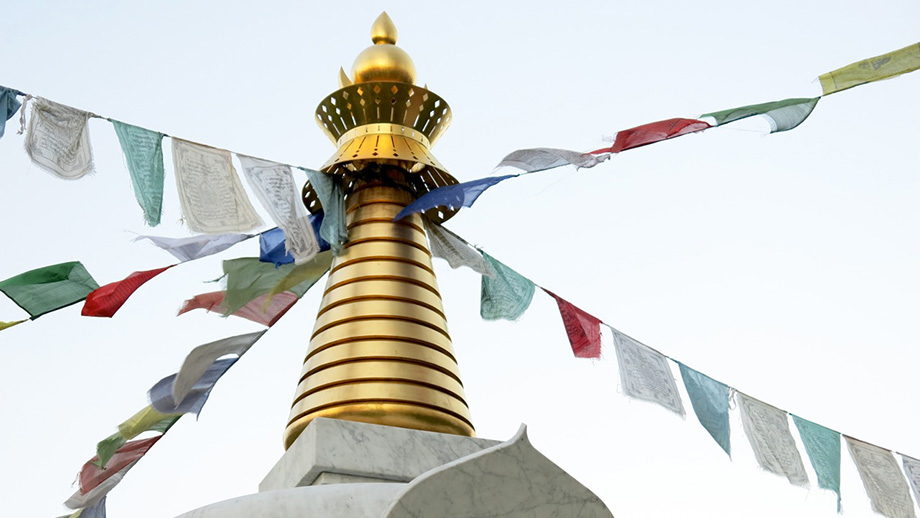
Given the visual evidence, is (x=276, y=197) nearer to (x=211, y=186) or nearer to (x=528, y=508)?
(x=211, y=186)

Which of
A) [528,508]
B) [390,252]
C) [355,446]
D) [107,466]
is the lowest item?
[528,508]

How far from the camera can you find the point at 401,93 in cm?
646

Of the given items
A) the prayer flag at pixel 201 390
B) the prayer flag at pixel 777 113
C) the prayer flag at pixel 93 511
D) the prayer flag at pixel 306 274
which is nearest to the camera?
the prayer flag at pixel 777 113

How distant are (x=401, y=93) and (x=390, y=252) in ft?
3.56

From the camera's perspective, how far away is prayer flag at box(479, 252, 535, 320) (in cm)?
660

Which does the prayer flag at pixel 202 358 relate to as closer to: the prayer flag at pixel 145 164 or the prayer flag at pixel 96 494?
the prayer flag at pixel 145 164

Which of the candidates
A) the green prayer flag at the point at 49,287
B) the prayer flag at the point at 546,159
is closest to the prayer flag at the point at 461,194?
the prayer flag at the point at 546,159

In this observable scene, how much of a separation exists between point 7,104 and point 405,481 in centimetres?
265

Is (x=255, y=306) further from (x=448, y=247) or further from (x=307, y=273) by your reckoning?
(x=448, y=247)

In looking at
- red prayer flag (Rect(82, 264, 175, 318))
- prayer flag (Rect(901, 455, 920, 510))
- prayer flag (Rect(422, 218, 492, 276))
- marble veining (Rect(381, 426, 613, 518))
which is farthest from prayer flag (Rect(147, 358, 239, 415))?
prayer flag (Rect(901, 455, 920, 510))

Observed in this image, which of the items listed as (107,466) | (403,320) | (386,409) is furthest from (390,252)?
(107,466)

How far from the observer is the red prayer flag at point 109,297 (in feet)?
18.0

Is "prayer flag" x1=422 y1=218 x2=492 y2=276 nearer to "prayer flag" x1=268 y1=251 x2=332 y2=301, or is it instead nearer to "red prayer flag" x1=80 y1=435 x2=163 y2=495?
"prayer flag" x1=268 y1=251 x2=332 y2=301

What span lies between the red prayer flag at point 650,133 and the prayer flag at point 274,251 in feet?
6.04
